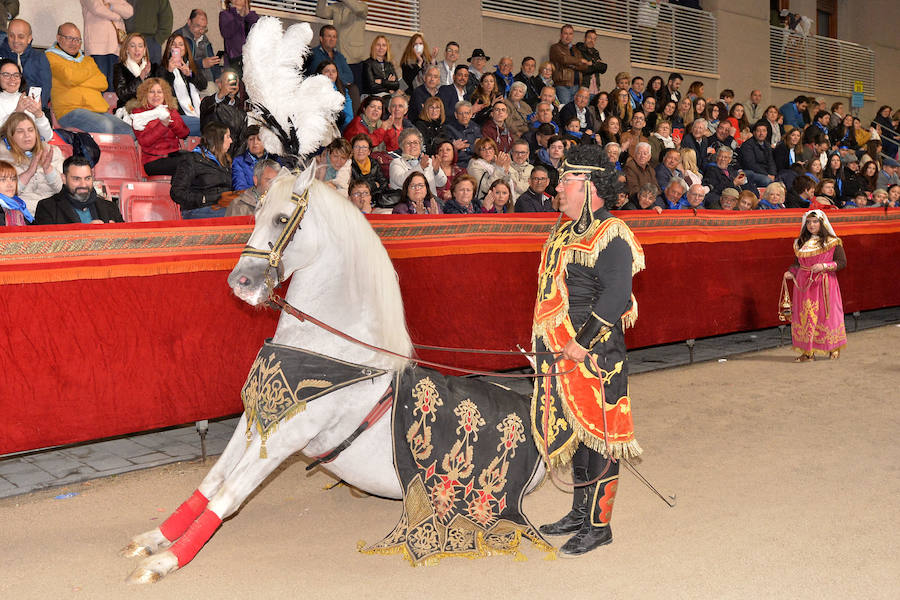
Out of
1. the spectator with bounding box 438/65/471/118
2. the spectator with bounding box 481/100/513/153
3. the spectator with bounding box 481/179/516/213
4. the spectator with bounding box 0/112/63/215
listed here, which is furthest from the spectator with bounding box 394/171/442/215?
the spectator with bounding box 438/65/471/118

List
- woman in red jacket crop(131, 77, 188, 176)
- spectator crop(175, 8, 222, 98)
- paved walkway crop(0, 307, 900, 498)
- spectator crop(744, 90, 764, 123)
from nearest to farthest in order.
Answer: paved walkway crop(0, 307, 900, 498) < woman in red jacket crop(131, 77, 188, 176) < spectator crop(175, 8, 222, 98) < spectator crop(744, 90, 764, 123)

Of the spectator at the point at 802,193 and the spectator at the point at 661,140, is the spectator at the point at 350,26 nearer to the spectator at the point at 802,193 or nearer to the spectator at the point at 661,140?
the spectator at the point at 661,140

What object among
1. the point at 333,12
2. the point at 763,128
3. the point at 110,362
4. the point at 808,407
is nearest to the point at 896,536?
the point at 808,407

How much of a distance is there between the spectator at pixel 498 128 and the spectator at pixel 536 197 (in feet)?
5.11

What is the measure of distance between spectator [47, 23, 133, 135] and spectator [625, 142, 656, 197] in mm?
6093

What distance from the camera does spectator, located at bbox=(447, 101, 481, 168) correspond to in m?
10.3

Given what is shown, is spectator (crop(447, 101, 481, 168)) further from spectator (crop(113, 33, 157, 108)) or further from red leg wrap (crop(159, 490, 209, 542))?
red leg wrap (crop(159, 490, 209, 542))

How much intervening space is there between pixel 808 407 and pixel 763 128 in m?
8.89

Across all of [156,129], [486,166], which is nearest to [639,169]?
[486,166]

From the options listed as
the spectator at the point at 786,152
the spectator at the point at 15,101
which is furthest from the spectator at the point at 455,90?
the spectator at the point at 786,152

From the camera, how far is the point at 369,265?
3914 millimetres

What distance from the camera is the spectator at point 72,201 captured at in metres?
5.69

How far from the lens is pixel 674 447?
6.02 meters

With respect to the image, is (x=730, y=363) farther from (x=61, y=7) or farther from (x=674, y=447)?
(x=61, y=7)
